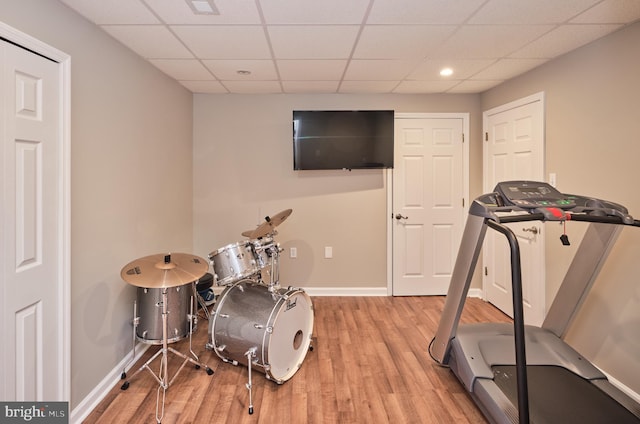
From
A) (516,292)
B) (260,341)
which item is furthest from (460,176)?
(260,341)

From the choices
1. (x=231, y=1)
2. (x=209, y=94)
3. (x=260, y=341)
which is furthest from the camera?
(x=209, y=94)

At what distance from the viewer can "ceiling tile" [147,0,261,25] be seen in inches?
75.8

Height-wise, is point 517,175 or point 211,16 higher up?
point 211,16

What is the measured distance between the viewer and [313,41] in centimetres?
247

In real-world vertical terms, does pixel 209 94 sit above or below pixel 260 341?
above

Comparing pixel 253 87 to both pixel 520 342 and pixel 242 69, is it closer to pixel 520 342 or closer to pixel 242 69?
pixel 242 69

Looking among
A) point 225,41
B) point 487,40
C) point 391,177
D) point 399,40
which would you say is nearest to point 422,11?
point 399,40

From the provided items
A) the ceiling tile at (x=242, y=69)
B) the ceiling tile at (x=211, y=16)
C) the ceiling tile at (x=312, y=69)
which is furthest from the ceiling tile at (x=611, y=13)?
the ceiling tile at (x=242, y=69)

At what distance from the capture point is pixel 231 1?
190cm

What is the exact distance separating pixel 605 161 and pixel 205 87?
3.65 metres

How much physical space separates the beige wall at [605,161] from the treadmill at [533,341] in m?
0.16

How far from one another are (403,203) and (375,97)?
4.27 feet

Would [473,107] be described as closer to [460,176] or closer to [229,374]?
[460,176]

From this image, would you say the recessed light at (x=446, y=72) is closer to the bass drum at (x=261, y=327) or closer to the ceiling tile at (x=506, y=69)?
the ceiling tile at (x=506, y=69)
